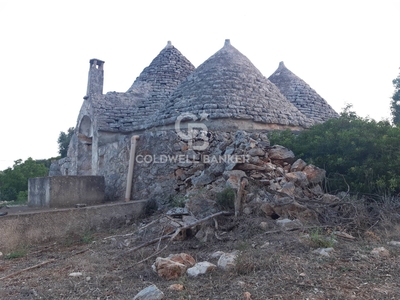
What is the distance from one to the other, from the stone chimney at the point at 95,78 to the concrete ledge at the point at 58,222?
5.45 meters

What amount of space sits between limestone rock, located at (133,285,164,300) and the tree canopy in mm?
4423

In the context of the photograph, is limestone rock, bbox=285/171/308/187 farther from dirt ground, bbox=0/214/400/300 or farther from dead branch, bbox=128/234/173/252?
dead branch, bbox=128/234/173/252

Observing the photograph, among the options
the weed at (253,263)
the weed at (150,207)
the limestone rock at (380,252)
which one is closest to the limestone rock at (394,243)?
the limestone rock at (380,252)

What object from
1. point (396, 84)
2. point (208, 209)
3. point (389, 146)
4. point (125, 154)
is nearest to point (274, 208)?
point (208, 209)

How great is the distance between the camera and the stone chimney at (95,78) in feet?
36.2

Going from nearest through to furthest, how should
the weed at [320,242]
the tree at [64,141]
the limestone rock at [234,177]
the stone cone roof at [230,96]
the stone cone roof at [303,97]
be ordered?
the weed at [320,242] → the limestone rock at [234,177] → the stone cone roof at [230,96] → the stone cone roof at [303,97] → the tree at [64,141]

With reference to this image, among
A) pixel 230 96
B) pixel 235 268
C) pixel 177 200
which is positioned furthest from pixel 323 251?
pixel 230 96

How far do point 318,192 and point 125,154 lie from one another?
14.2 feet

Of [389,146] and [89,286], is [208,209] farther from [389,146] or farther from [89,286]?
[389,146]

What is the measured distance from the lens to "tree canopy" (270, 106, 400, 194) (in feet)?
19.8

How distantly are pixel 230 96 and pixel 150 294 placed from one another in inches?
263

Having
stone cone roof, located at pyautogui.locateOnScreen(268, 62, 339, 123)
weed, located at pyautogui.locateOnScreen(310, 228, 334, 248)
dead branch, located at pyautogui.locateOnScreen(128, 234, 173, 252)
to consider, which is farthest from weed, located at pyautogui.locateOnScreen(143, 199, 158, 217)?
stone cone roof, located at pyautogui.locateOnScreen(268, 62, 339, 123)

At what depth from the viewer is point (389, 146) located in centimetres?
620

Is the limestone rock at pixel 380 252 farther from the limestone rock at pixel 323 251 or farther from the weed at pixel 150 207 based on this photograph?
the weed at pixel 150 207
